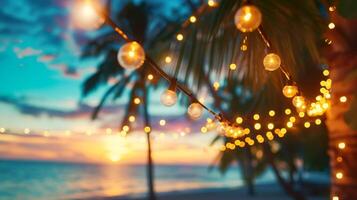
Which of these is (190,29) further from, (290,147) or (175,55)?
(290,147)

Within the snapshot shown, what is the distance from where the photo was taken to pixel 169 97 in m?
2.40

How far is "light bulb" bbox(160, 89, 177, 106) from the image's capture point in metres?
2.38

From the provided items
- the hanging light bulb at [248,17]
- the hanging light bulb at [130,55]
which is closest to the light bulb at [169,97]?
the hanging light bulb at [130,55]

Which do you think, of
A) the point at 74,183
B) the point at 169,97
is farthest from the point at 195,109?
the point at 74,183

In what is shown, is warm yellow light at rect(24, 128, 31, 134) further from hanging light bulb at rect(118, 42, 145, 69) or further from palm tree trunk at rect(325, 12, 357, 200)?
hanging light bulb at rect(118, 42, 145, 69)

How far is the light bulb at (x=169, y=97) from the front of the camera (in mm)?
2375

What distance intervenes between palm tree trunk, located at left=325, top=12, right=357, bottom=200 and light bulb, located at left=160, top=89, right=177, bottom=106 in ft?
4.10

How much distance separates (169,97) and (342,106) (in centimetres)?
136

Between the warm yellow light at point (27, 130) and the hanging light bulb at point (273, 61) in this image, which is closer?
the hanging light bulb at point (273, 61)

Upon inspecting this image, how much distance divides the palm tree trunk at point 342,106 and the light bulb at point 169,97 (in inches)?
49.2

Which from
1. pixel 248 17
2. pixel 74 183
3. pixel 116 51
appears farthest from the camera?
pixel 74 183

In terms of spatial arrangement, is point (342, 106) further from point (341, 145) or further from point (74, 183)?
point (74, 183)

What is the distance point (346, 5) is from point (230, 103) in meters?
12.2

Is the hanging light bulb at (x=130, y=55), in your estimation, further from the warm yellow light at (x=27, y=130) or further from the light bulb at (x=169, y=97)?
the warm yellow light at (x=27, y=130)
